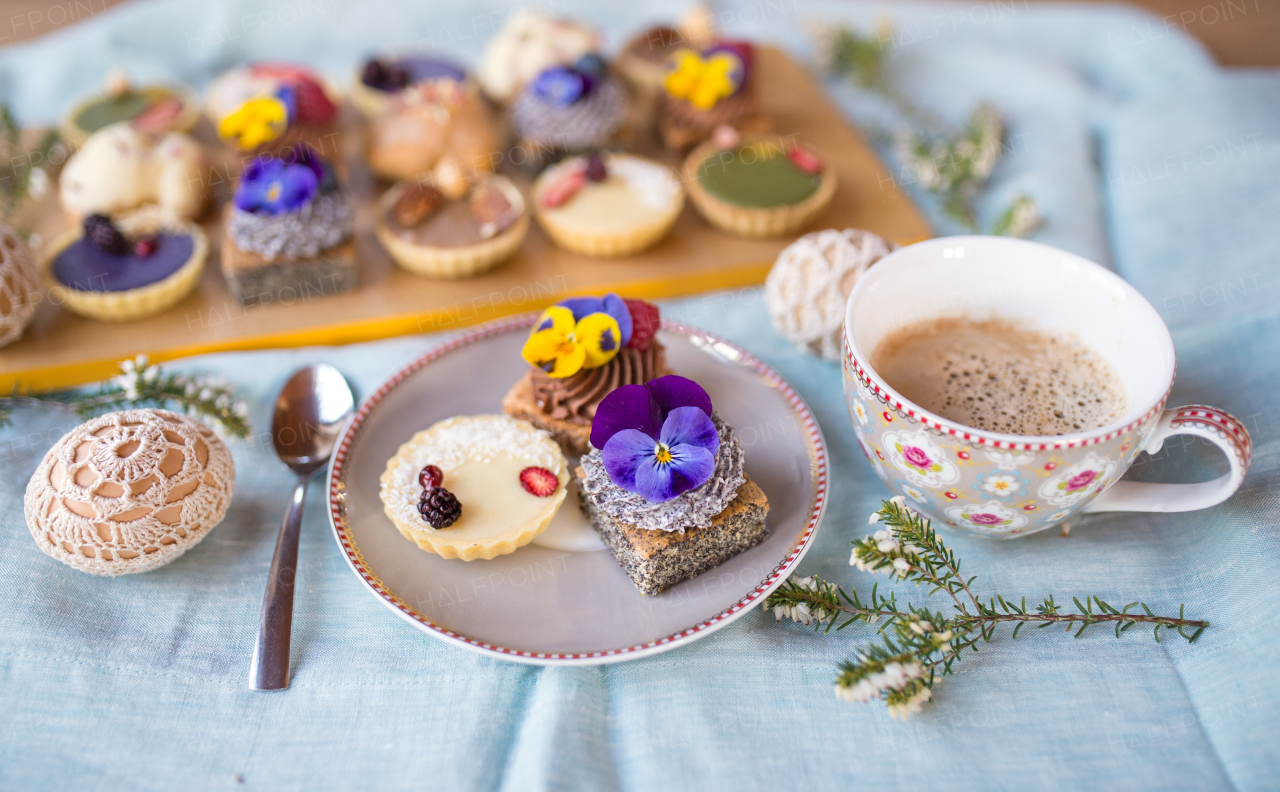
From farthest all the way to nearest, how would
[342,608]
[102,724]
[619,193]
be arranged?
[619,193]
[342,608]
[102,724]

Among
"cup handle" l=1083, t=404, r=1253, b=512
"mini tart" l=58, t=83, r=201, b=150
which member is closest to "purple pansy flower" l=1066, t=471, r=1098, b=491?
"cup handle" l=1083, t=404, r=1253, b=512

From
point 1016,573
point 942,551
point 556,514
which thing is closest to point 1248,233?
point 1016,573

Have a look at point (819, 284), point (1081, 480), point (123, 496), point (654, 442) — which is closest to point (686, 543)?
point (654, 442)

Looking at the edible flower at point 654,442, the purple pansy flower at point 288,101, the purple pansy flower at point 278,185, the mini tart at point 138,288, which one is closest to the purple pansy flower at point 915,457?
the edible flower at point 654,442

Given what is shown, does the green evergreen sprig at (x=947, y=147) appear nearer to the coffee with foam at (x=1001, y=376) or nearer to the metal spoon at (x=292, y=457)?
the coffee with foam at (x=1001, y=376)

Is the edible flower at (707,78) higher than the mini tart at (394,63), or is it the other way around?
the edible flower at (707,78)

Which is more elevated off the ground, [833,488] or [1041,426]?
[1041,426]

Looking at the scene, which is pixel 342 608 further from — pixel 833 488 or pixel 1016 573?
pixel 1016 573
